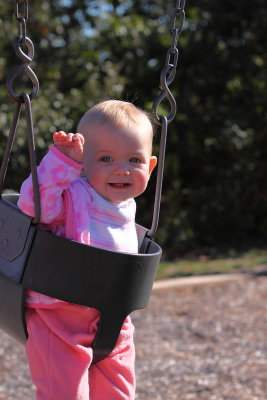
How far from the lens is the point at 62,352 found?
2.05 m

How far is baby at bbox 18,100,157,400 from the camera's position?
2.04 m

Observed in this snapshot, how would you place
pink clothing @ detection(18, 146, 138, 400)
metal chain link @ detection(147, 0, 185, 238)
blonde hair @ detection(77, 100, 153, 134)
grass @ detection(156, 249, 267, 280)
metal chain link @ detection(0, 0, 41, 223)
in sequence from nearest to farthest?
metal chain link @ detection(0, 0, 41, 223) → pink clothing @ detection(18, 146, 138, 400) → blonde hair @ detection(77, 100, 153, 134) → metal chain link @ detection(147, 0, 185, 238) → grass @ detection(156, 249, 267, 280)

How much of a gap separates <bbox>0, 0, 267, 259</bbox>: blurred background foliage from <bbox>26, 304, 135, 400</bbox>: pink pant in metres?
6.52

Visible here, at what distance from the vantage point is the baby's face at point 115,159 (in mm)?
2121

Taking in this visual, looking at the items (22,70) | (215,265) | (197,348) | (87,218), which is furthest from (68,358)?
(215,265)

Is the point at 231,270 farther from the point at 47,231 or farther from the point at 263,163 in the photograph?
the point at 47,231

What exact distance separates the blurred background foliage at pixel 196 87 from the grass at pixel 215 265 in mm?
657

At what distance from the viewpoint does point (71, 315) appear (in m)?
2.09

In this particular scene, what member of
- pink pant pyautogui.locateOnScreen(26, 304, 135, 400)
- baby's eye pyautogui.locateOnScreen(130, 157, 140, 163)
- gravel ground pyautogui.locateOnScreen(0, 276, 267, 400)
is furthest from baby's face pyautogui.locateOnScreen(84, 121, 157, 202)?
gravel ground pyautogui.locateOnScreen(0, 276, 267, 400)

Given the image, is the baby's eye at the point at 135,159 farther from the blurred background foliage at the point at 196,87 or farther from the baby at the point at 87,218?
the blurred background foliage at the point at 196,87

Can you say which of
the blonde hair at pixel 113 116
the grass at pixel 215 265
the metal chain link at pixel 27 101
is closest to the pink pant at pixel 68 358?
the metal chain link at pixel 27 101

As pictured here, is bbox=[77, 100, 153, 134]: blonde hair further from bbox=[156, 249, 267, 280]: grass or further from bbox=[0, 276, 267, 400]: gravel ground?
bbox=[156, 249, 267, 280]: grass

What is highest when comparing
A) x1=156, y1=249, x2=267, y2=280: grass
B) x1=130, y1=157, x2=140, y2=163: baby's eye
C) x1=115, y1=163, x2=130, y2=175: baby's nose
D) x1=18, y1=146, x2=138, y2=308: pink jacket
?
x1=130, y1=157, x2=140, y2=163: baby's eye

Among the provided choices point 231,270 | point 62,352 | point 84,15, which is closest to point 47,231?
point 62,352
